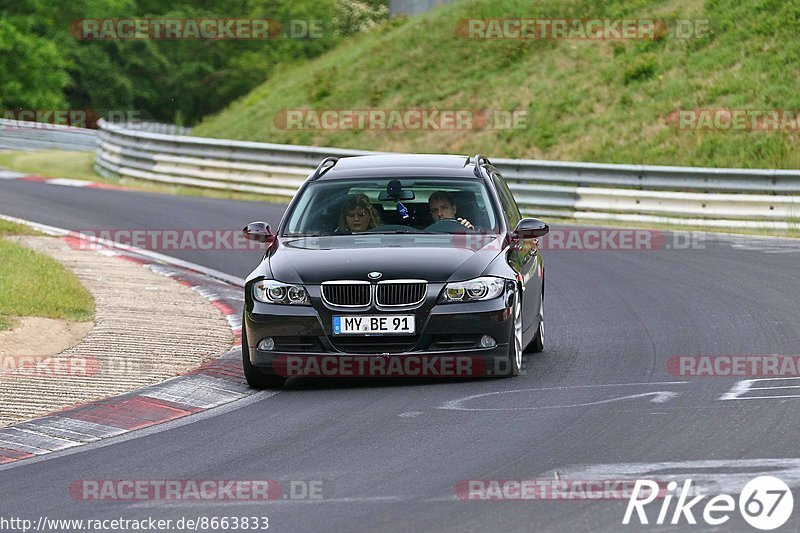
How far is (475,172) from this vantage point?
1165cm

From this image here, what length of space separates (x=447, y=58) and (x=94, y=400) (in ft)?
102

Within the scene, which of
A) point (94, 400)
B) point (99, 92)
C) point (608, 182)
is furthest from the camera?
point (99, 92)

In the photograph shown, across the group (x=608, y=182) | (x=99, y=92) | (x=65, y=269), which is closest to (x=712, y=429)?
(x=65, y=269)

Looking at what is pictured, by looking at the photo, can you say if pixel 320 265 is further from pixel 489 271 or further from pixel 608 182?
pixel 608 182

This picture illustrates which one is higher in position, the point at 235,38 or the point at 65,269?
the point at 235,38

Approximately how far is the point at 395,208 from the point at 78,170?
88.0ft

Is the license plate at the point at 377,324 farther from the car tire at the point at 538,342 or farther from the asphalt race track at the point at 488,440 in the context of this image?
the car tire at the point at 538,342
